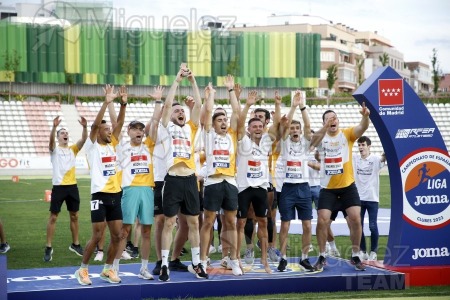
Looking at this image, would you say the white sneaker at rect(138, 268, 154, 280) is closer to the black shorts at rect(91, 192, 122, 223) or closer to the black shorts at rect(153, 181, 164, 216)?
the black shorts at rect(91, 192, 122, 223)

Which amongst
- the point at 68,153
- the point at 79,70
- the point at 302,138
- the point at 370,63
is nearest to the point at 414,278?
the point at 302,138

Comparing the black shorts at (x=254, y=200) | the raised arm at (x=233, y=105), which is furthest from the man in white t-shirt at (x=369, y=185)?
the raised arm at (x=233, y=105)

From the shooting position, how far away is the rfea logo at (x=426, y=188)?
34.9 feet

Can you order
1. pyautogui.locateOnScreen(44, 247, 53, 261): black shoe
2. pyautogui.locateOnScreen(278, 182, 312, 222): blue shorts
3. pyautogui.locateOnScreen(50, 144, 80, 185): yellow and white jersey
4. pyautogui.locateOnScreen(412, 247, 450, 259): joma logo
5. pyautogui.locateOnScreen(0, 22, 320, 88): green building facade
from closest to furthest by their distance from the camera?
1. pyautogui.locateOnScreen(412, 247, 450, 259): joma logo
2. pyautogui.locateOnScreen(278, 182, 312, 222): blue shorts
3. pyautogui.locateOnScreen(44, 247, 53, 261): black shoe
4. pyautogui.locateOnScreen(50, 144, 80, 185): yellow and white jersey
5. pyautogui.locateOnScreen(0, 22, 320, 88): green building facade

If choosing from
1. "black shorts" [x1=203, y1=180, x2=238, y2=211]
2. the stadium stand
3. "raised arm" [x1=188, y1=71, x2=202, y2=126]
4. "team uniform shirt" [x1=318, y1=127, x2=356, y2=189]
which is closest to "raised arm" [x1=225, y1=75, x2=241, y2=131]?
"raised arm" [x1=188, y1=71, x2=202, y2=126]

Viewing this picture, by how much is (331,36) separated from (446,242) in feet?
254

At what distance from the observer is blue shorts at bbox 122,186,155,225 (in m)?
10.3

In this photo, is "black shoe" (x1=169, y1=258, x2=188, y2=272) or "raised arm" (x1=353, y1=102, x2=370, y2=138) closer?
"raised arm" (x1=353, y1=102, x2=370, y2=138)

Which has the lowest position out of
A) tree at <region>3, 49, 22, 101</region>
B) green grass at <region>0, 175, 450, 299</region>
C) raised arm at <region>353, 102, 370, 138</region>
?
green grass at <region>0, 175, 450, 299</region>

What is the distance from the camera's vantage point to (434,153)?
1072 cm

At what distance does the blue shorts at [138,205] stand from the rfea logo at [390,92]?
11.3 feet

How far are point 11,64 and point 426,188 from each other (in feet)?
159

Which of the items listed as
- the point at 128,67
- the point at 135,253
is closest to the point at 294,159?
the point at 135,253

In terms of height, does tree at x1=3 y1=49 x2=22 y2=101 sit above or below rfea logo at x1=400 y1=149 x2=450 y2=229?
above
